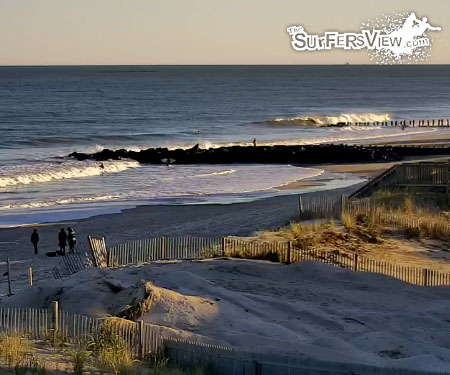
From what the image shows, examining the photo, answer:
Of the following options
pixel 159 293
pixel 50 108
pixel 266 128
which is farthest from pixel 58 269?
pixel 50 108

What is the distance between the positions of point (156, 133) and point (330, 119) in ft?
93.4

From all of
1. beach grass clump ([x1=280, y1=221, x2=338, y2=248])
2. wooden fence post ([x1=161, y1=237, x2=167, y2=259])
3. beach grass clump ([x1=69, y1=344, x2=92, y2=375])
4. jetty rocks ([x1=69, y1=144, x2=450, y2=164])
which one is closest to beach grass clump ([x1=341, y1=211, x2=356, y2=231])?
beach grass clump ([x1=280, y1=221, x2=338, y2=248])

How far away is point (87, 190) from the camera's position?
4309cm

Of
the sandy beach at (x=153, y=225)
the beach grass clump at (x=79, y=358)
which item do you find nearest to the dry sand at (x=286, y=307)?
the beach grass clump at (x=79, y=358)

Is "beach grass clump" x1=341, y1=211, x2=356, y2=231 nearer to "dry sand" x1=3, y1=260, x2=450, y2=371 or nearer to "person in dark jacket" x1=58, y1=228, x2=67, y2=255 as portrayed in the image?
"dry sand" x1=3, y1=260, x2=450, y2=371

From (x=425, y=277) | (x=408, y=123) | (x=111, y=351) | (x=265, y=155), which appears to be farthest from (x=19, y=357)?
(x=408, y=123)

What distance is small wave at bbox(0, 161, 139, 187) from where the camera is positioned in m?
46.8

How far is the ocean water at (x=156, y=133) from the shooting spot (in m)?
40.9

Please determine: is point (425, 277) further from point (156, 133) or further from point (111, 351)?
point (156, 133)

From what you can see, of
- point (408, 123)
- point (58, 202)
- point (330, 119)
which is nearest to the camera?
point (58, 202)

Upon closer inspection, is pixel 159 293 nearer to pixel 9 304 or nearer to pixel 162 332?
pixel 162 332

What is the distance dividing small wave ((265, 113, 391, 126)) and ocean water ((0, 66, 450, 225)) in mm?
166

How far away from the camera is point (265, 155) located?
5966 cm

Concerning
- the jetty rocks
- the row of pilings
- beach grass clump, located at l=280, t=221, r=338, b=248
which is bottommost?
beach grass clump, located at l=280, t=221, r=338, b=248
